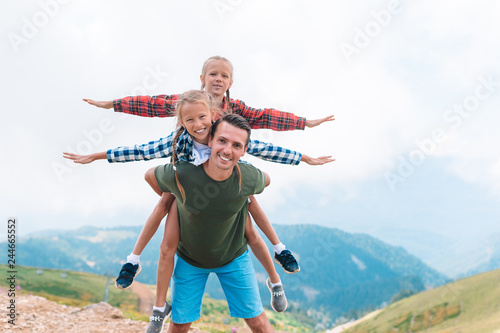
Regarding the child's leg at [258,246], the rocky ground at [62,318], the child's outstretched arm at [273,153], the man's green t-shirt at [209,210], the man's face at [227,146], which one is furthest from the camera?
the rocky ground at [62,318]

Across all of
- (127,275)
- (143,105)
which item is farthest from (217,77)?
(127,275)

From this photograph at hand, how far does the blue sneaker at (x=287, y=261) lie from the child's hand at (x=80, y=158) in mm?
2159

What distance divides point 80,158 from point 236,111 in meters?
1.65

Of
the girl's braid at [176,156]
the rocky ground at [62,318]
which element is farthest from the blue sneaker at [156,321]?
the rocky ground at [62,318]

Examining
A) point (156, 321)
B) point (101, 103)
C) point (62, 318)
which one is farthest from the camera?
point (62, 318)

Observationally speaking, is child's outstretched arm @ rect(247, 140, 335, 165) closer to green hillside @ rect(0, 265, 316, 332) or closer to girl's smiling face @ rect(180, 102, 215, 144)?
girl's smiling face @ rect(180, 102, 215, 144)

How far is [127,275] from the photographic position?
4.07 m

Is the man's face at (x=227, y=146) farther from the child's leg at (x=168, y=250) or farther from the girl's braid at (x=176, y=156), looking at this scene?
the child's leg at (x=168, y=250)

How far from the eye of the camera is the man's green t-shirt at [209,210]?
3.46 metres

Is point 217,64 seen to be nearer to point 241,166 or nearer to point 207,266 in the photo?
point 241,166

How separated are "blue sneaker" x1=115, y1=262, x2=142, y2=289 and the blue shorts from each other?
44cm

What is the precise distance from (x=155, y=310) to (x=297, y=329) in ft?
14.7

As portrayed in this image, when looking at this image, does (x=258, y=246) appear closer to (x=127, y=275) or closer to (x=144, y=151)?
(x=127, y=275)

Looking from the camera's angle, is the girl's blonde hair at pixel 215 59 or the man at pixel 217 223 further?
the girl's blonde hair at pixel 215 59
